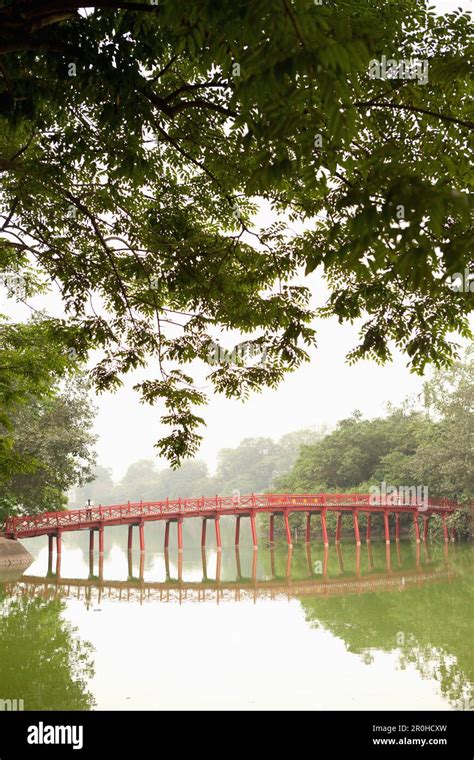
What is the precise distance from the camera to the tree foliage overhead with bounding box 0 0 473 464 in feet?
5.82

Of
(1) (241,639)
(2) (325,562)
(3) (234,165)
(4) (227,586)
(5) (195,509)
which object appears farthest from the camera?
(5) (195,509)

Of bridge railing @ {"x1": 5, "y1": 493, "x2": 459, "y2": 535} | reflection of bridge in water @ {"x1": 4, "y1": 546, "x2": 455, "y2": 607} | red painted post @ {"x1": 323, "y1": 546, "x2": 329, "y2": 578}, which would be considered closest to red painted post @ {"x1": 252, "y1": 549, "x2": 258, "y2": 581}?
reflection of bridge in water @ {"x1": 4, "y1": 546, "x2": 455, "y2": 607}

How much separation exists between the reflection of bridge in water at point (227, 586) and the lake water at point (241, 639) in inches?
2.0

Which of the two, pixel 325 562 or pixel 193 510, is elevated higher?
pixel 193 510

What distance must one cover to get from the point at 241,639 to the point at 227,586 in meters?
7.18

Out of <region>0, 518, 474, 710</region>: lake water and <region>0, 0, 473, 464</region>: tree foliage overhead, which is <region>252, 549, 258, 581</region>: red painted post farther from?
<region>0, 0, 473, 464</region>: tree foliage overhead

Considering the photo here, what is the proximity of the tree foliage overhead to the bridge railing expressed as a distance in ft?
50.4

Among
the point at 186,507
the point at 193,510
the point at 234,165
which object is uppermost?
the point at 234,165

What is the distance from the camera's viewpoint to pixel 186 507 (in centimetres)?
2517

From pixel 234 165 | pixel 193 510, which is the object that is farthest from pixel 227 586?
pixel 234 165

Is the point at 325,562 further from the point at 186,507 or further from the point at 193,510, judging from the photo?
the point at 186,507

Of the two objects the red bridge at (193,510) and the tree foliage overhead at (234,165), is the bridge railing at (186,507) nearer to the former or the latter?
the red bridge at (193,510)
